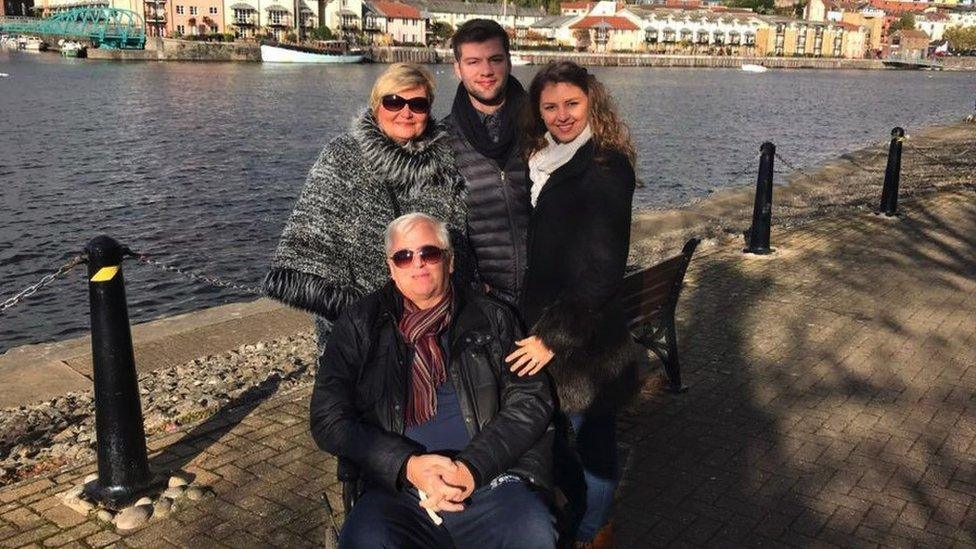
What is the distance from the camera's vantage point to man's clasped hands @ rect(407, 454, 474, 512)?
2.90 meters

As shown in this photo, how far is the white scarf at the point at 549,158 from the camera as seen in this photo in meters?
3.37

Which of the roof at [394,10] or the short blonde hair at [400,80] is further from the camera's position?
the roof at [394,10]

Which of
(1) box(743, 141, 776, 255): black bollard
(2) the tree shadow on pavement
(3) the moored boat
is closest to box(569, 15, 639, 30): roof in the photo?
(3) the moored boat

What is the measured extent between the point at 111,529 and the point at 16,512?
546mm

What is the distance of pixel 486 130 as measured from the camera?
3.71m

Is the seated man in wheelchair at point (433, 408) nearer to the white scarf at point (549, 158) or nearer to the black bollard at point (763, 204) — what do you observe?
the white scarf at point (549, 158)

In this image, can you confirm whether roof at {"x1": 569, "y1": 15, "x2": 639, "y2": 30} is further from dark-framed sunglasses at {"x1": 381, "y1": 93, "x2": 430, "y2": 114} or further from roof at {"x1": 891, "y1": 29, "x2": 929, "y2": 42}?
dark-framed sunglasses at {"x1": 381, "y1": 93, "x2": 430, "y2": 114}

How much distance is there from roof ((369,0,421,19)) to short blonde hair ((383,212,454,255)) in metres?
117

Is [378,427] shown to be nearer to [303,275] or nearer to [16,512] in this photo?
[303,275]

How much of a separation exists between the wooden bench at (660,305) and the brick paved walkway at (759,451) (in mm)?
272

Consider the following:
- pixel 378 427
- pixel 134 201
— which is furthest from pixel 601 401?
pixel 134 201

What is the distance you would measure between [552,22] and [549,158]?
467 ft

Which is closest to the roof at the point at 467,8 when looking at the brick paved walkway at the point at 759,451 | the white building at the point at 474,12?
the white building at the point at 474,12

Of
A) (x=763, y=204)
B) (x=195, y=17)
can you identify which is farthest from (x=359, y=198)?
(x=195, y=17)
